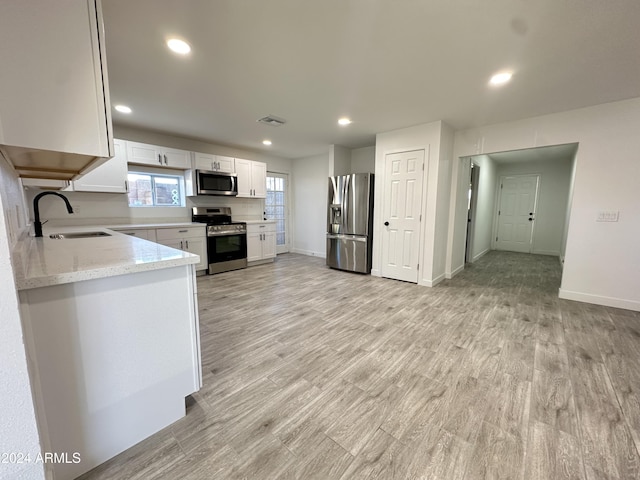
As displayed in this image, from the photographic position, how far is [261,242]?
537 cm

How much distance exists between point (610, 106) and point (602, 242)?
164cm

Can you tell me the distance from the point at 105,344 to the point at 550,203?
889cm

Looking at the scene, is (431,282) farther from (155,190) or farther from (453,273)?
(155,190)

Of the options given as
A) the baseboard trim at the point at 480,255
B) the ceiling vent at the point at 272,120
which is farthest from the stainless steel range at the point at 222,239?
the baseboard trim at the point at 480,255

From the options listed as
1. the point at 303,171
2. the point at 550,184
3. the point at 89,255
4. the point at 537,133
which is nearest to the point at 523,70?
the point at 537,133

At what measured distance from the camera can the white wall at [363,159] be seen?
5292 millimetres

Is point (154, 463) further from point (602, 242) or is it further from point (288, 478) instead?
point (602, 242)

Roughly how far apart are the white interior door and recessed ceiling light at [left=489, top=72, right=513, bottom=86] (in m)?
5.70

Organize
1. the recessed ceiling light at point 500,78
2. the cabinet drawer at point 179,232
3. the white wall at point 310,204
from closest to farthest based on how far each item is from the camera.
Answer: the recessed ceiling light at point 500,78 → the cabinet drawer at point 179,232 → the white wall at point 310,204

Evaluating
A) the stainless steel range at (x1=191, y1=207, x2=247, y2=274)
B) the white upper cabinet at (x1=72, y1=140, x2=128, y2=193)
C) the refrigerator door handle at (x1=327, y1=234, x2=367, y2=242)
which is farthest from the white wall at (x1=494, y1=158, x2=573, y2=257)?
the white upper cabinet at (x1=72, y1=140, x2=128, y2=193)

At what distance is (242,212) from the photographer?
18.5 ft

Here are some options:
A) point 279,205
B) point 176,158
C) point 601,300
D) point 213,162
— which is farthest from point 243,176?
point 601,300

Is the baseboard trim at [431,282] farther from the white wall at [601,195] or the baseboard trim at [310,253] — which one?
the baseboard trim at [310,253]

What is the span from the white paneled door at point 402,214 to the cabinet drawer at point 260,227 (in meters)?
2.48
